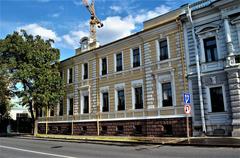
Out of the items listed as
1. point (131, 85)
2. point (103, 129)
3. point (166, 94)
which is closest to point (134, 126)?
point (131, 85)

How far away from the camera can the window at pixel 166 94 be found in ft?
70.1

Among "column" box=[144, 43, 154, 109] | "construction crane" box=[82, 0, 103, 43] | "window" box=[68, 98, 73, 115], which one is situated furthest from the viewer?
"construction crane" box=[82, 0, 103, 43]

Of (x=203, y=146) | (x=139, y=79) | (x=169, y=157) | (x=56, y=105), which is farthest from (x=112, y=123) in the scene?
(x=169, y=157)

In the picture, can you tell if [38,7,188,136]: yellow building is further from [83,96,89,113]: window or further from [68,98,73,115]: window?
Answer: [83,96,89,113]: window

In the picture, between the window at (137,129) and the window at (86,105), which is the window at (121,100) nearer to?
the window at (137,129)

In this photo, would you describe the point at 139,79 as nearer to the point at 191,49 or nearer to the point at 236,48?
the point at 191,49

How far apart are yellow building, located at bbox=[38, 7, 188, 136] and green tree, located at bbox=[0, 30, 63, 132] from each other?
271 cm

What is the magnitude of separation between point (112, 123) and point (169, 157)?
14.6 meters

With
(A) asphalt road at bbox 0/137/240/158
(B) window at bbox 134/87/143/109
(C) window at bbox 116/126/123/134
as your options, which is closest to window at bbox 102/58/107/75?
(B) window at bbox 134/87/143/109

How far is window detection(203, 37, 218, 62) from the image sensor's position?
19.3 m

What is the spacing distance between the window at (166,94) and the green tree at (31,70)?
43.3 feet

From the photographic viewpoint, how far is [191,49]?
796 inches

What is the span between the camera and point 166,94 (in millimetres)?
21641

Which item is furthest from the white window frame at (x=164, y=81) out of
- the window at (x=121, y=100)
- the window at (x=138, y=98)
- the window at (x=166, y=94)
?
the window at (x=121, y=100)
